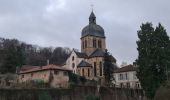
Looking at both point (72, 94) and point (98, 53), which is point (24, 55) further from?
point (72, 94)

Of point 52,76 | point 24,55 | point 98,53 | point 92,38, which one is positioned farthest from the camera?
point 24,55

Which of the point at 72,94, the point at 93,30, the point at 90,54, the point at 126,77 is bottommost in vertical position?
the point at 72,94

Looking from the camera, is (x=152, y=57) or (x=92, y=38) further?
(x=92, y=38)

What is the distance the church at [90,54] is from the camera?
280 ft

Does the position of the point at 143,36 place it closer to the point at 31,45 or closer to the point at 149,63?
the point at 149,63

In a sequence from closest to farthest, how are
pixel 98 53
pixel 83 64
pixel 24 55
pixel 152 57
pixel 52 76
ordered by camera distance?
pixel 152 57 → pixel 52 76 → pixel 83 64 → pixel 98 53 → pixel 24 55

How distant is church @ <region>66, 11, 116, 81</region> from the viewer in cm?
8538

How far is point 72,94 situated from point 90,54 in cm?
3665

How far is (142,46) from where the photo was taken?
163 feet

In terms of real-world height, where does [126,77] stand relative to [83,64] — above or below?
below

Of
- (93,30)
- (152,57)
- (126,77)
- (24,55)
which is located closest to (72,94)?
(152,57)

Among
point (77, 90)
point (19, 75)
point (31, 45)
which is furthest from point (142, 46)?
point (31, 45)

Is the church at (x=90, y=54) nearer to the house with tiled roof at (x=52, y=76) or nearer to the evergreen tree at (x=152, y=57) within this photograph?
the house with tiled roof at (x=52, y=76)

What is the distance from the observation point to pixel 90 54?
90.2 metres
